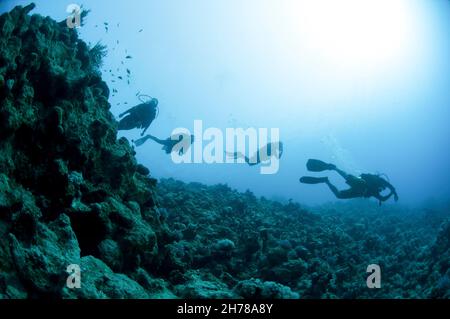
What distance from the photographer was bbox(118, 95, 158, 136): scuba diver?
33.7ft

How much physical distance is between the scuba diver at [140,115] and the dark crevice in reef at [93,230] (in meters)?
1.93

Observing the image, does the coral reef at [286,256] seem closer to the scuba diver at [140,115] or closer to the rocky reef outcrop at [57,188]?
the rocky reef outcrop at [57,188]

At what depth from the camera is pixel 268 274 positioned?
7.01 m

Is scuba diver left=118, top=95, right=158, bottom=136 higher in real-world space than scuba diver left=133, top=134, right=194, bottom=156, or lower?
higher

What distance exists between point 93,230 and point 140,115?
6.07 m

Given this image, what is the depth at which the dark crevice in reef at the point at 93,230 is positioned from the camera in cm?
392

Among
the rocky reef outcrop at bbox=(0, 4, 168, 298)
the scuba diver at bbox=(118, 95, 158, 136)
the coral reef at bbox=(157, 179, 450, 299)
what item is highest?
the scuba diver at bbox=(118, 95, 158, 136)

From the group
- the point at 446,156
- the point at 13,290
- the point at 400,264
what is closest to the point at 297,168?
the point at 446,156

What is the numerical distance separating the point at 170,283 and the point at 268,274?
7.86ft

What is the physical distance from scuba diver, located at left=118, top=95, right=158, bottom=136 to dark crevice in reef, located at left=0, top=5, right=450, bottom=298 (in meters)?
1.93

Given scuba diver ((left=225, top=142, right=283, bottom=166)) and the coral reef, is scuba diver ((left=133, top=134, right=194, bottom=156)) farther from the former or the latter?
scuba diver ((left=225, top=142, right=283, bottom=166))

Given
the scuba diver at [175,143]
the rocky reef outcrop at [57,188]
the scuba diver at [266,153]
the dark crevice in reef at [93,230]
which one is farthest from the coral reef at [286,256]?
the scuba diver at [266,153]

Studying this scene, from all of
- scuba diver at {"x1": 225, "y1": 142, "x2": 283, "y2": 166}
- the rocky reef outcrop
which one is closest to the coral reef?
the rocky reef outcrop
